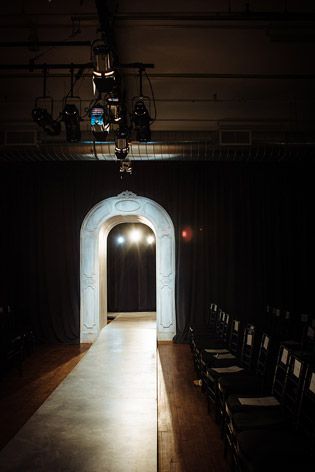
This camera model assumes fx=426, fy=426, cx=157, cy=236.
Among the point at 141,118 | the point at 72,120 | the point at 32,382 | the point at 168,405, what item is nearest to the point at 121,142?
the point at 141,118

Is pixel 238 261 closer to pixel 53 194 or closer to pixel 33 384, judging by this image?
pixel 53 194

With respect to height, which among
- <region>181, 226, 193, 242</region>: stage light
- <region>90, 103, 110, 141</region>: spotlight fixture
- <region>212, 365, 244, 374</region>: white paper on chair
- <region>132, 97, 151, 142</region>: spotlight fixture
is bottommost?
<region>212, 365, 244, 374</region>: white paper on chair

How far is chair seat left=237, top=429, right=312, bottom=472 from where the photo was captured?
238 centimetres

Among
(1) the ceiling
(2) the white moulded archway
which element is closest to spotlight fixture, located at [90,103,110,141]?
(1) the ceiling

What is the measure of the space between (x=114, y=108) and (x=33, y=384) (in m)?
4.10

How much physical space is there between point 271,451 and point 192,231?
723 cm

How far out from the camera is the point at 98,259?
9.69 meters

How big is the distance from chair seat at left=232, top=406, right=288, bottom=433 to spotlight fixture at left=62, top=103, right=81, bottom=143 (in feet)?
13.4

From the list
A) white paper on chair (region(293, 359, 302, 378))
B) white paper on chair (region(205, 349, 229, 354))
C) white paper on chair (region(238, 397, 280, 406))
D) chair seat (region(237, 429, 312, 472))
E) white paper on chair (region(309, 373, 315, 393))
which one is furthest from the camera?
white paper on chair (region(205, 349, 229, 354))

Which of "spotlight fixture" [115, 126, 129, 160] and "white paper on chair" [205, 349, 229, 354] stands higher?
"spotlight fixture" [115, 126, 129, 160]

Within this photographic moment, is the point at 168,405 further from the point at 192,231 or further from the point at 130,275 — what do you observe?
the point at 130,275

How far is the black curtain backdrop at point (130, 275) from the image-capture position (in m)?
14.9

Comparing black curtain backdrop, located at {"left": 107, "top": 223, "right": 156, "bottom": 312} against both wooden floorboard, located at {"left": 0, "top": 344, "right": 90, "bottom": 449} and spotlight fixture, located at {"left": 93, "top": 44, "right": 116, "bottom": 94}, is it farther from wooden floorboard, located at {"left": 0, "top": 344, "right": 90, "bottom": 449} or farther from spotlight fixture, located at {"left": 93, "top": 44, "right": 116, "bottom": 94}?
spotlight fixture, located at {"left": 93, "top": 44, "right": 116, "bottom": 94}

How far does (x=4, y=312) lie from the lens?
26.6 ft
